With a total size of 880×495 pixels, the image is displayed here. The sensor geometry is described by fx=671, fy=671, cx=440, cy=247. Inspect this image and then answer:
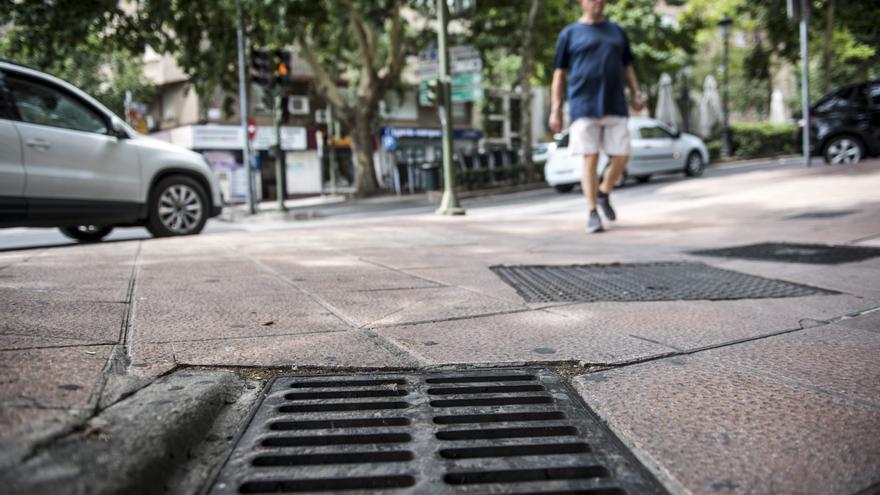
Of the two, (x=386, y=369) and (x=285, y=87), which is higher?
(x=285, y=87)

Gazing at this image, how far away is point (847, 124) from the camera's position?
12484mm

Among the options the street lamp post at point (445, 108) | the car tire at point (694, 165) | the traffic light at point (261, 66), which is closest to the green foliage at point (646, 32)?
the car tire at point (694, 165)

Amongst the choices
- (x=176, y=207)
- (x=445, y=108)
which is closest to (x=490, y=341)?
(x=176, y=207)

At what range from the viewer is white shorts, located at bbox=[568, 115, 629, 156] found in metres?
6.10

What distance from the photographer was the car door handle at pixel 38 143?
5948mm

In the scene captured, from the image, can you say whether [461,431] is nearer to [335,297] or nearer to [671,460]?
[671,460]

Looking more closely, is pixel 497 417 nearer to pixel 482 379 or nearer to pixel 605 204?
pixel 482 379

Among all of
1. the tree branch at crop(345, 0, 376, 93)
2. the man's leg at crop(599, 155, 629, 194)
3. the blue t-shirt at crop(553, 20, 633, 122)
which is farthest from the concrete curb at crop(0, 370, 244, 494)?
the tree branch at crop(345, 0, 376, 93)

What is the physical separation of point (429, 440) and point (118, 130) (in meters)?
6.40

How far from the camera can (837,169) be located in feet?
32.6

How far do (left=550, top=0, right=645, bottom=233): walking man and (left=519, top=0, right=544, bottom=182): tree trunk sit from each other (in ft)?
48.0

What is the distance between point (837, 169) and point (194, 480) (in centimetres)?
1080

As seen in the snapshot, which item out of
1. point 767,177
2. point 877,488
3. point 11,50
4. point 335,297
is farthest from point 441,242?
point 11,50

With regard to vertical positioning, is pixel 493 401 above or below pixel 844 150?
below
